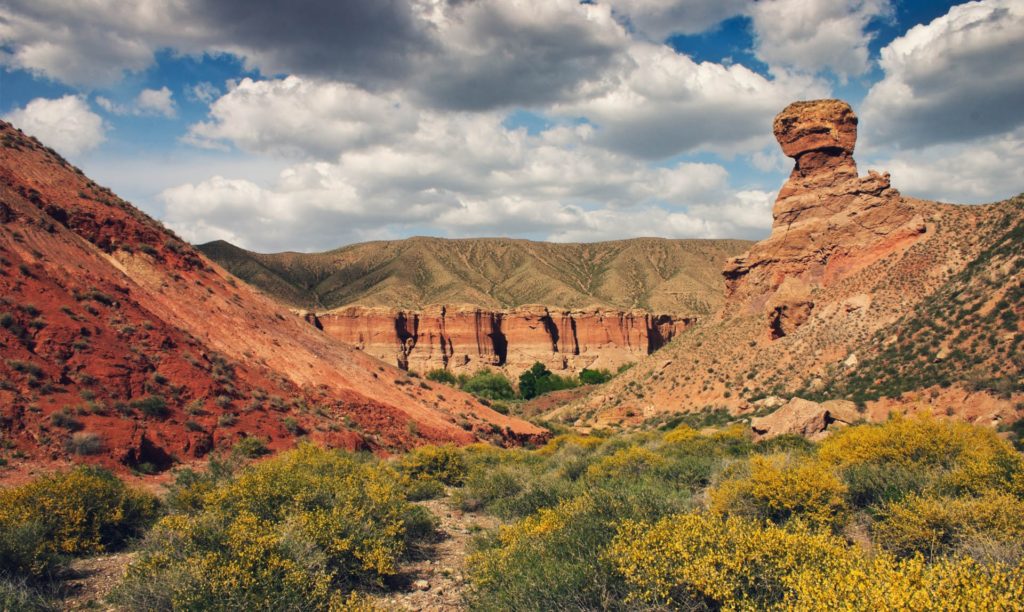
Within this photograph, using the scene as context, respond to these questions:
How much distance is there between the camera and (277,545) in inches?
276

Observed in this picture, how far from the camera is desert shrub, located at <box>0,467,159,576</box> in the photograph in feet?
23.8

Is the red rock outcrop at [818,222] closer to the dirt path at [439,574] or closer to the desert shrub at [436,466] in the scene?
the desert shrub at [436,466]

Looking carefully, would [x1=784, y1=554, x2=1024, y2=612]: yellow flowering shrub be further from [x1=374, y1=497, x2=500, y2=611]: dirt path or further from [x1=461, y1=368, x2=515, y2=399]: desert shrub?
[x1=461, y1=368, x2=515, y2=399]: desert shrub

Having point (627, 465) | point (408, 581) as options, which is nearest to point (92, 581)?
point (408, 581)

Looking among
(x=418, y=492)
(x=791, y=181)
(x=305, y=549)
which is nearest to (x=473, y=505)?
(x=418, y=492)

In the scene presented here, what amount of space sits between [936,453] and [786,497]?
443 centimetres

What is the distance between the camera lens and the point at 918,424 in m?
11.8

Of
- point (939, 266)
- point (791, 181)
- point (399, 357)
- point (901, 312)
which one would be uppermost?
point (791, 181)

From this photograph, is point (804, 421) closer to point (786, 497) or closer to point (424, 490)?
point (786, 497)

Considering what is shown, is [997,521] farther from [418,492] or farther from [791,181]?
[791,181]

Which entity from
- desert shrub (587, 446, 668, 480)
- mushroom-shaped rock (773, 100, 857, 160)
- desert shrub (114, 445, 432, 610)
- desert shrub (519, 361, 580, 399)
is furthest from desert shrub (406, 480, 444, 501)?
desert shrub (519, 361, 580, 399)

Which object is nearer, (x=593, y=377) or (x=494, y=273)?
(x=593, y=377)

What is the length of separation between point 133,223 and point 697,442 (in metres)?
25.4

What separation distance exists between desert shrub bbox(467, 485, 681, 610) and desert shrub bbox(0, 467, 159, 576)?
565cm
